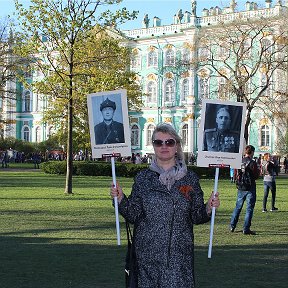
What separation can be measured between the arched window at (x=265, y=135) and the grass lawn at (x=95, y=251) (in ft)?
154

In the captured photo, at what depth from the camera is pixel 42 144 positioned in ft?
237

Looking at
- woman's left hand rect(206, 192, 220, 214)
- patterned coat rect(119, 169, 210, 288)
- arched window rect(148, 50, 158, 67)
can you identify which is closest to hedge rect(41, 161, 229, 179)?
arched window rect(148, 50, 158, 67)

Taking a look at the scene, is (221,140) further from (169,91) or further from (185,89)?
(169,91)

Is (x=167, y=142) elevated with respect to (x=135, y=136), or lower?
lower

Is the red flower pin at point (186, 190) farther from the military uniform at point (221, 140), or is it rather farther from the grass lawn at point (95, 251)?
the grass lawn at point (95, 251)

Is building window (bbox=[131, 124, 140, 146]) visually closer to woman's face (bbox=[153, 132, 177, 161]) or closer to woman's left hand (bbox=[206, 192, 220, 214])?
woman's left hand (bbox=[206, 192, 220, 214])

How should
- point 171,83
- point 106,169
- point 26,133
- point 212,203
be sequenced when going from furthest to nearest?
point 26,133 < point 171,83 < point 106,169 < point 212,203

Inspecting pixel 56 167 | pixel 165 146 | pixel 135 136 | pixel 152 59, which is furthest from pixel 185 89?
pixel 165 146

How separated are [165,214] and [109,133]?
1.80m

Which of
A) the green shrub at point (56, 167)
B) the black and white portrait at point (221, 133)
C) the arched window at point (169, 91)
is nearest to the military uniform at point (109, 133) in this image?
the black and white portrait at point (221, 133)

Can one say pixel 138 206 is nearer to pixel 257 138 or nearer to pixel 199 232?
pixel 199 232

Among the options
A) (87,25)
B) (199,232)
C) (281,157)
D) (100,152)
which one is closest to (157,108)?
(281,157)

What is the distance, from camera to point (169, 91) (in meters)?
73.0

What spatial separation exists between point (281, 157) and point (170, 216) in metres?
55.0
